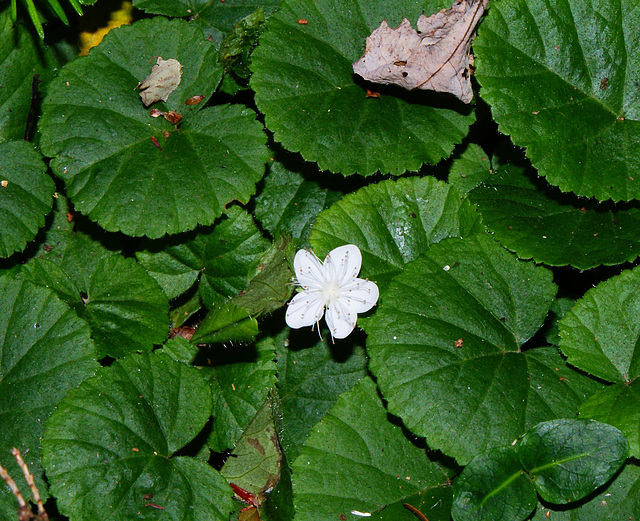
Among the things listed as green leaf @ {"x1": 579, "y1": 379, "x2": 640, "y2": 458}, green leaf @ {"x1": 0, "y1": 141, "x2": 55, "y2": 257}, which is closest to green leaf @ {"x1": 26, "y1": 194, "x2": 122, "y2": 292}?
green leaf @ {"x1": 0, "y1": 141, "x2": 55, "y2": 257}

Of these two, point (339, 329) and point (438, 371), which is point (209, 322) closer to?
point (339, 329)

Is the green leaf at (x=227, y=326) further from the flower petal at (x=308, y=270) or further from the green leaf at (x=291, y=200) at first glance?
the green leaf at (x=291, y=200)

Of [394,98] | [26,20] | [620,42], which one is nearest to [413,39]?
[394,98]

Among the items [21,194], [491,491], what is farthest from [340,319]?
[21,194]

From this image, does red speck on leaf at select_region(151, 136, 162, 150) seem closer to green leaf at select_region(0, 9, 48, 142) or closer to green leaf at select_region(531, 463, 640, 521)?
green leaf at select_region(0, 9, 48, 142)

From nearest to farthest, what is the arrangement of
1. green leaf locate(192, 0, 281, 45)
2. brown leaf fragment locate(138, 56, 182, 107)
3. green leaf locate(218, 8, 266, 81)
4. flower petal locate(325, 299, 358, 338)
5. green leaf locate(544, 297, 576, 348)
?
flower petal locate(325, 299, 358, 338), green leaf locate(544, 297, 576, 348), brown leaf fragment locate(138, 56, 182, 107), green leaf locate(218, 8, 266, 81), green leaf locate(192, 0, 281, 45)

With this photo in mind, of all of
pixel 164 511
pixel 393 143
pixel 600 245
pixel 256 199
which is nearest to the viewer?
pixel 164 511

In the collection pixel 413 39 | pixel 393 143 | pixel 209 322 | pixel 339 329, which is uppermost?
pixel 413 39
